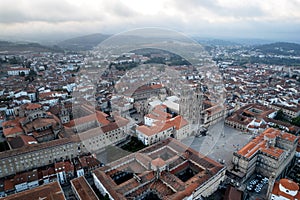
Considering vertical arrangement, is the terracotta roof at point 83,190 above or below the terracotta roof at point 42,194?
below

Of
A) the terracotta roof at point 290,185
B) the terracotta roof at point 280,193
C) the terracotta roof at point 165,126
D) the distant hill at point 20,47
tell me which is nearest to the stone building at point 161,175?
the terracotta roof at point 165,126

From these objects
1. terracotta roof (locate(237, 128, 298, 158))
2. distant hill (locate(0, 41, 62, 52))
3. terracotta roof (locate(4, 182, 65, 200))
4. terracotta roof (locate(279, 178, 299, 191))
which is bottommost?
terracotta roof (locate(4, 182, 65, 200))

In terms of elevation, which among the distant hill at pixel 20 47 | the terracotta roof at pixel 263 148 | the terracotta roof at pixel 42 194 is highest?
the distant hill at pixel 20 47

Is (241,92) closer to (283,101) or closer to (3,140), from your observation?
(283,101)

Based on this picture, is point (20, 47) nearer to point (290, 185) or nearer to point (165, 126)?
point (165, 126)

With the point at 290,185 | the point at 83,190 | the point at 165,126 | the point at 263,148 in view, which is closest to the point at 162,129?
the point at 165,126

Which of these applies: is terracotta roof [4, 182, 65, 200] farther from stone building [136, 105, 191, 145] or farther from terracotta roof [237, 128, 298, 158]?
terracotta roof [237, 128, 298, 158]

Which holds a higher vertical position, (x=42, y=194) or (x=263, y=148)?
(x=263, y=148)

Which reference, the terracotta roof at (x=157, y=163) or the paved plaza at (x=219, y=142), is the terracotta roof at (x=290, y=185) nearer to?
the paved plaza at (x=219, y=142)

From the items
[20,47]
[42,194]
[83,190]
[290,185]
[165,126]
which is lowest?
[83,190]

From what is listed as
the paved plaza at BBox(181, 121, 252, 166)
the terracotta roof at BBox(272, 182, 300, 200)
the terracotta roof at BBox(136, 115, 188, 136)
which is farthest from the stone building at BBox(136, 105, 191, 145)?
the terracotta roof at BBox(272, 182, 300, 200)

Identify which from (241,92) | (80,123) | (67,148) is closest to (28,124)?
(80,123)
